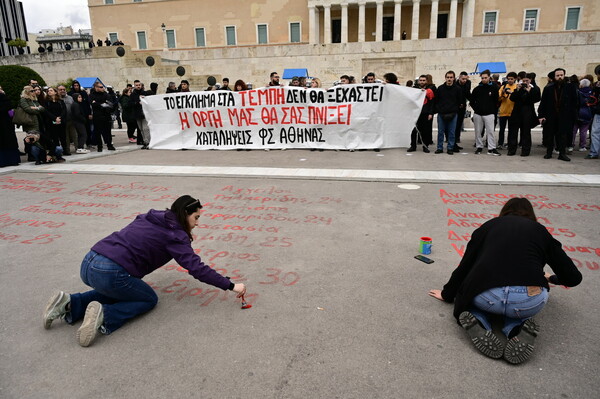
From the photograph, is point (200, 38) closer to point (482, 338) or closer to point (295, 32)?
point (295, 32)

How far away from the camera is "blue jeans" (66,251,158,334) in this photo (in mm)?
3064

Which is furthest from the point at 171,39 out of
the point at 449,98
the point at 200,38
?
the point at 449,98

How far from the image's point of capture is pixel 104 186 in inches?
307

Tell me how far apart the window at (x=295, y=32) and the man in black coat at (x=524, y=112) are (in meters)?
39.1

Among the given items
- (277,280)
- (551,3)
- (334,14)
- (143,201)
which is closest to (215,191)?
(143,201)

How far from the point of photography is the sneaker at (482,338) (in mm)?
2684

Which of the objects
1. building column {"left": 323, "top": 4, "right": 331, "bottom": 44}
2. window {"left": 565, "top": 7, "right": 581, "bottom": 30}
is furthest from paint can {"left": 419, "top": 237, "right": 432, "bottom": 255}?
window {"left": 565, "top": 7, "right": 581, "bottom": 30}

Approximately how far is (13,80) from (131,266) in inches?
769

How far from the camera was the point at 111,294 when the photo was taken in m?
3.15

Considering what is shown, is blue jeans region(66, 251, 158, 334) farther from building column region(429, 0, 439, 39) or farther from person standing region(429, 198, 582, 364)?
building column region(429, 0, 439, 39)

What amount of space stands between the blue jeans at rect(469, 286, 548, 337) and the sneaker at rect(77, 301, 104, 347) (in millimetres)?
2729

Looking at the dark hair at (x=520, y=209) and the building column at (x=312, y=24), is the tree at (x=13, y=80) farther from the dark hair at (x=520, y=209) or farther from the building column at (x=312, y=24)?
the building column at (x=312, y=24)

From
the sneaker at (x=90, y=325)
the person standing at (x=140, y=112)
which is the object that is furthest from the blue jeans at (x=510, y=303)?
the person standing at (x=140, y=112)

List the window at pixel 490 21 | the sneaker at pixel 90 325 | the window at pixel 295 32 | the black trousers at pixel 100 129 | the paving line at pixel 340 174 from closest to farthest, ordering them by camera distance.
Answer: the sneaker at pixel 90 325 → the paving line at pixel 340 174 → the black trousers at pixel 100 129 → the window at pixel 490 21 → the window at pixel 295 32
